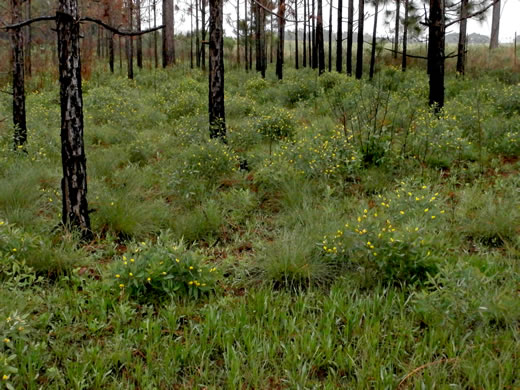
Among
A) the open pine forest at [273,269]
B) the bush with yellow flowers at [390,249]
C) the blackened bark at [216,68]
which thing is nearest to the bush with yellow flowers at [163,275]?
the open pine forest at [273,269]

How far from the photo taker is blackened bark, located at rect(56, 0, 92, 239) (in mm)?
4527

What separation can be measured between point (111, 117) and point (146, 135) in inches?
84.1

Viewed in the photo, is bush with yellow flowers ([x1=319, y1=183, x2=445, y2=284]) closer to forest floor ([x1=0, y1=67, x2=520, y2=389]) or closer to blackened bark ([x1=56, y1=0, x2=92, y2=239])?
forest floor ([x1=0, y1=67, x2=520, y2=389])

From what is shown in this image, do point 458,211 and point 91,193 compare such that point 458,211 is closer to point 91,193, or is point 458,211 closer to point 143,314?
point 143,314

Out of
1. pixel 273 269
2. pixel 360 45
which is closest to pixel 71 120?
pixel 273 269

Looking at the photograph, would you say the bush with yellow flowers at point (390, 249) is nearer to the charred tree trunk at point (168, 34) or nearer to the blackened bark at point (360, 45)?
the blackened bark at point (360, 45)

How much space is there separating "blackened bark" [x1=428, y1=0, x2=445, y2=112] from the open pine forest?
2.55 metres

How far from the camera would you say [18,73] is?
8.45 m

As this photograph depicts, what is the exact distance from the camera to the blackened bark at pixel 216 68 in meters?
8.02

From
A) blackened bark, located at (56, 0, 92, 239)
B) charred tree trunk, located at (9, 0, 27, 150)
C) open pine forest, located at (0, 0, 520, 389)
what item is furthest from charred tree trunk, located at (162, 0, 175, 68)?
blackened bark, located at (56, 0, 92, 239)

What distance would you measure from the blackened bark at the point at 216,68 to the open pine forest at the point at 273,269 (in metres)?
0.51

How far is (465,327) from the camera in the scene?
3.16 m

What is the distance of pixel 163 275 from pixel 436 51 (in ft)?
29.3

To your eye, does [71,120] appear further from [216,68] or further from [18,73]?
[18,73]
